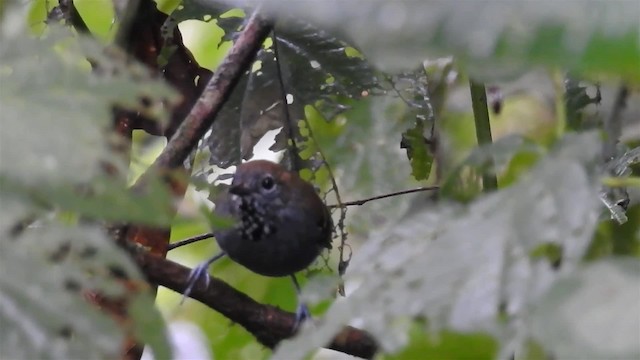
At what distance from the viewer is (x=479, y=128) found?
0.98m

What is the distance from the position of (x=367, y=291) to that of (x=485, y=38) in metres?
0.21

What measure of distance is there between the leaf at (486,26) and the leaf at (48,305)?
0.60ft

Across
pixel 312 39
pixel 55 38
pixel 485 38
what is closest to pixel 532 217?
pixel 485 38

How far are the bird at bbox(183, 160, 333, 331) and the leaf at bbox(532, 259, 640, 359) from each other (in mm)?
750

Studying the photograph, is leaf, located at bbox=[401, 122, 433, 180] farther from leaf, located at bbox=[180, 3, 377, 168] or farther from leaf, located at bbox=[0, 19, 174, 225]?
leaf, located at bbox=[0, 19, 174, 225]

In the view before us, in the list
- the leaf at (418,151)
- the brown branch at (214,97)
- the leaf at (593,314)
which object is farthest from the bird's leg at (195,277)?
the leaf at (593,314)

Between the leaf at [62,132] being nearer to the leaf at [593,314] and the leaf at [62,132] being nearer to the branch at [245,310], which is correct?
the leaf at [593,314]

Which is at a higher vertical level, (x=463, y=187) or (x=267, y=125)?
(x=463, y=187)

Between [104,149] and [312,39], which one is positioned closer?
[104,149]

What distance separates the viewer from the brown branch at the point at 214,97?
883mm

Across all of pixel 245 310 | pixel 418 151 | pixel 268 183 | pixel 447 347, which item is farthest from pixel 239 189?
pixel 447 347

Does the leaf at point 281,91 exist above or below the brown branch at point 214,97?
below

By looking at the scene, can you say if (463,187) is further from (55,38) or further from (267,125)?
(267,125)

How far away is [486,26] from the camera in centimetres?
35
